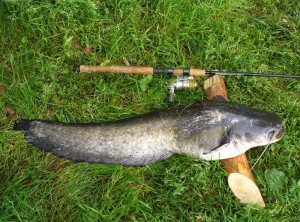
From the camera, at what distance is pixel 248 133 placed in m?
3.65

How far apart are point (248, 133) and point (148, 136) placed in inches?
35.7

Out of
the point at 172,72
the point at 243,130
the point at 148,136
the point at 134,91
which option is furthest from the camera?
the point at 134,91

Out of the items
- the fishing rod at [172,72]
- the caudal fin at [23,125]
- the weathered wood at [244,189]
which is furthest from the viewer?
the fishing rod at [172,72]

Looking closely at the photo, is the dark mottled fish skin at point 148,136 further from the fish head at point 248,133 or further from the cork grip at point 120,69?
the cork grip at point 120,69

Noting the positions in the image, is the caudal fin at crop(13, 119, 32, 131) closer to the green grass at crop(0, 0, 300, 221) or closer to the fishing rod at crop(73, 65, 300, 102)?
the green grass at crop(0, 0, 300, 221)

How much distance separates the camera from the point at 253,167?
156 inches

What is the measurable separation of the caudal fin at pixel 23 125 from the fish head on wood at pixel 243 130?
172cm

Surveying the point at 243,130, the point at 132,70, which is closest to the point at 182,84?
the point at 132,70

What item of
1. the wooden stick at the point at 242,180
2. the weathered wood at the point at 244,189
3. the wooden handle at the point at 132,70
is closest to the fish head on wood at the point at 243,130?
the wooden stick at the point at 242,180

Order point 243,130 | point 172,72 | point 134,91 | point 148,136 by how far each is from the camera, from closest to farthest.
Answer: point 243,130
point 148,136
point 172,72
point 134,91

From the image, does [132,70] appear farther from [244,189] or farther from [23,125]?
[244,189]

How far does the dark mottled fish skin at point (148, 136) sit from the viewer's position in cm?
371

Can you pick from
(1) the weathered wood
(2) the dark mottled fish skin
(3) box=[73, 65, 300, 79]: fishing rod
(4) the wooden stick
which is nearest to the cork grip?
(3) box=[73, 65, 300, 79]: fishing rod

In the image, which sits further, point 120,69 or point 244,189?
point 120,69
